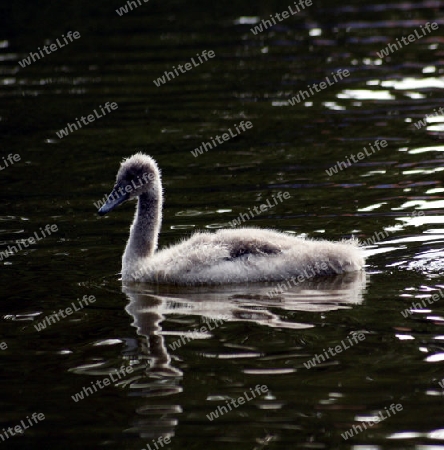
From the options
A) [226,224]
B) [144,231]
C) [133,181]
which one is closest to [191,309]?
[144,231]

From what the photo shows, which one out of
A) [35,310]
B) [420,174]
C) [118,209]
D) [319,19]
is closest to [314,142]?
[420,174]

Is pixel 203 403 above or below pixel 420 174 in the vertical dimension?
above

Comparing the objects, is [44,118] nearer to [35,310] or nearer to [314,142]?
[314,142]

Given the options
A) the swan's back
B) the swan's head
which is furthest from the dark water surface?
the swan's head

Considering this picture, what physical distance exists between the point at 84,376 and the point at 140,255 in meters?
2.83

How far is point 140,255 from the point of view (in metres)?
11.9

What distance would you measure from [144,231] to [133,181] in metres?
0.56

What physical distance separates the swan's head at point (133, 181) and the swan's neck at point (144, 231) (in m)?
0.08

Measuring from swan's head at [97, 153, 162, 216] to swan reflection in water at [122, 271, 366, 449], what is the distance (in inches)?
39.8

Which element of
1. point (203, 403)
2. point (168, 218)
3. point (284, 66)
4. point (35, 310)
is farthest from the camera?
point (284, 66)

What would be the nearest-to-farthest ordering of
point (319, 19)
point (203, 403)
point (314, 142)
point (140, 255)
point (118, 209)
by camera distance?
point (203, 403)
point (140, 255)
point (118, 209)
point (314, 142)
point (319, 19)

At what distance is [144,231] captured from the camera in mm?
12031

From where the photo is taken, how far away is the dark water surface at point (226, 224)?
8461mm

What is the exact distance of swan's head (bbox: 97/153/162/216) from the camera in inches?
476
